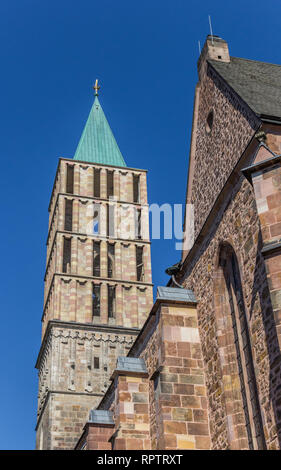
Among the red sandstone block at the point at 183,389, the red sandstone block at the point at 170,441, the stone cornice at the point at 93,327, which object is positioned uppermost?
the stone cornice at the point at 93,327

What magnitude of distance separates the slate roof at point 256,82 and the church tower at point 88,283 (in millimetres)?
16921

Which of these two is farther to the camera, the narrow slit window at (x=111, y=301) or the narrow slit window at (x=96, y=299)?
the narrow slit window at (x=96, y=299)

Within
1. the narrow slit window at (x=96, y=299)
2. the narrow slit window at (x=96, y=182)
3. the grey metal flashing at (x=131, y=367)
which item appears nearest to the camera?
the grey metal flashing at (x=131, y=367)

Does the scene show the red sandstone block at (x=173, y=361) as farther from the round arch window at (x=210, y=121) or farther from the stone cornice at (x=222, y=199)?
the round arch window at (x=210, y=121)

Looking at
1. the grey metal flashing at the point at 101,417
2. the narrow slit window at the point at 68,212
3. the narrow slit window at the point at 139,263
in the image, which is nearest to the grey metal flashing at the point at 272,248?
the grey metal flashing at the point at 101,417

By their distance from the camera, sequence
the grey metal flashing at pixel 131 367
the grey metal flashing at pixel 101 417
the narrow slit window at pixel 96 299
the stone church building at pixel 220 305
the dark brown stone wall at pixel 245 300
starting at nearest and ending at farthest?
the dark brown stone wall at pixel 245 300 → the stone church building at pixel 220 305 → the grey metal flashing at pixel 131 367 → the grey metal flashing at pixel 101 417 → the narrow slit window at pixel 96 299

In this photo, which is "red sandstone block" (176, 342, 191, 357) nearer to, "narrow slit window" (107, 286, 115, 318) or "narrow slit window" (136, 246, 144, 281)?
"narrow slit window" (107, 286, 115, 318)

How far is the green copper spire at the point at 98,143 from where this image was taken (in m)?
39.2

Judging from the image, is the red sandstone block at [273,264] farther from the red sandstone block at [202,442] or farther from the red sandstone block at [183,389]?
the red sandstone block at [202,442]

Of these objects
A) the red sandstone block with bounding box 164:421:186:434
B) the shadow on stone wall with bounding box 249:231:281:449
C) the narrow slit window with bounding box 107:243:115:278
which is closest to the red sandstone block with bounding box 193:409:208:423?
the red sandstone block with bounding box 164:421:186:434

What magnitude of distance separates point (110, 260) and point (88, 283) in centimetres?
233

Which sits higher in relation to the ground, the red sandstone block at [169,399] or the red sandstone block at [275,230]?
the red sandstone block at [275,230]

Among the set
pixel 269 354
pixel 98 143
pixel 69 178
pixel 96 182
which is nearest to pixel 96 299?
pixel 96 182
